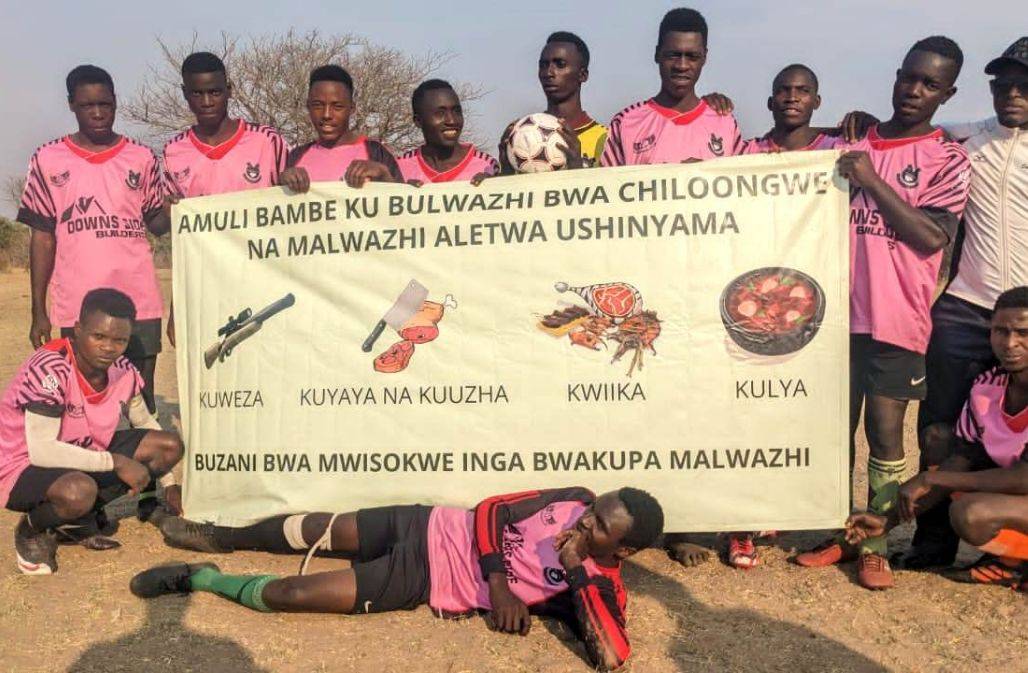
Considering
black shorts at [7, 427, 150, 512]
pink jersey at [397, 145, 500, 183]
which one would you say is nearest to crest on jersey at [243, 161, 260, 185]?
pink jersey at [397, 145, 500, 183]

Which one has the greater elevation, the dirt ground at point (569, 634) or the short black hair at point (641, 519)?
the short black hair at point (641, 519)

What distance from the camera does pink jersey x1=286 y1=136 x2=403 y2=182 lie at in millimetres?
5215

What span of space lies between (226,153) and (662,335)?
2.74 meters

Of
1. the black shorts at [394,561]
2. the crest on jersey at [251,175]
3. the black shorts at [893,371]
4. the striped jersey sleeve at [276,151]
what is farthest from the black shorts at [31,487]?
the black shorts at [893,371]

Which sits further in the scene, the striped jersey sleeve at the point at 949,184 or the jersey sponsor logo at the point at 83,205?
the jersey sponsor logo at the point at 83,205

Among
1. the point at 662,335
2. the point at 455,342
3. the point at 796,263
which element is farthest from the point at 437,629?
the point at 796,263

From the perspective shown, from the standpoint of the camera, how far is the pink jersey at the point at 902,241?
4379 mm

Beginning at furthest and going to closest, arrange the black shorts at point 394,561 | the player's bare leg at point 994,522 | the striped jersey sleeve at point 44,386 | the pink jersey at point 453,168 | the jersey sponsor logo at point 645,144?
the pink jersey at point 453,168
the jersey sponsor logo at point 645,144
the striped jersey sleeve at point 44,386
the player's bare leg at point 994,522
the black shorts at point 394,561

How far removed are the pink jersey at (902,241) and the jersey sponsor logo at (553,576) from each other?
6.27 ft

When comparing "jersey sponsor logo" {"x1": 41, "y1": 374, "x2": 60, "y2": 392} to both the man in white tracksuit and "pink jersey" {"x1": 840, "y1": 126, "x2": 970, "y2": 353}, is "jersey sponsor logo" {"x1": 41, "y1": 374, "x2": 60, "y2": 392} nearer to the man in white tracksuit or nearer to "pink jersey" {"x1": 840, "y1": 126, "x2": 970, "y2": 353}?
"pink jersey" {"x1": 840, "y1": 126, "x2": 970, "y2": 353}

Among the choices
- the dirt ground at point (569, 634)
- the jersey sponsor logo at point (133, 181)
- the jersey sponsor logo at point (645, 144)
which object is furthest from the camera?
the jersey sponsor logo at point (133, 181)

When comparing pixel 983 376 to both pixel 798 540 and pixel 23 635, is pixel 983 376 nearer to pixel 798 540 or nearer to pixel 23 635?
pixel 798 540

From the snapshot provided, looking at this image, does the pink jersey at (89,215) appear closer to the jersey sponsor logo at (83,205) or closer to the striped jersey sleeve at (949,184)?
the jersey sponsor logo at (83,205)

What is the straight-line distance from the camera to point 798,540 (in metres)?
5.20
